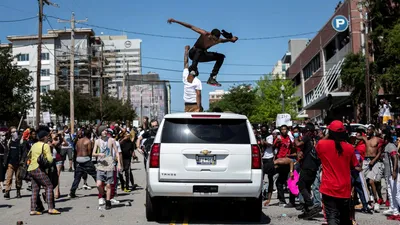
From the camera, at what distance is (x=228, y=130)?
31.2ft

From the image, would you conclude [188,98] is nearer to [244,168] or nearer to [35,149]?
[35,149]

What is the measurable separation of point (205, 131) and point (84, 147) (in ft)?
19.8

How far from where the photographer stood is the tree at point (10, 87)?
38844 millimetres

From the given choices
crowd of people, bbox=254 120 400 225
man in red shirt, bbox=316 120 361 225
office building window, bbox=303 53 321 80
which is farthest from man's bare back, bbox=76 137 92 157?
office building window, bbox=303 53 321 80

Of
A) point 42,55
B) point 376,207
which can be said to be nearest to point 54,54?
point 42,55

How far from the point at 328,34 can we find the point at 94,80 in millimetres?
79732

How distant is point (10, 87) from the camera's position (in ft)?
130

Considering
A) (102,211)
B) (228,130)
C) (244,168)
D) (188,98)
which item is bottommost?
(102,211)

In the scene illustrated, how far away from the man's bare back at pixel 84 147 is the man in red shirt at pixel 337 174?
8756mm

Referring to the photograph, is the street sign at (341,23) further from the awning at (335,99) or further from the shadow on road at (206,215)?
the shadow on road at (206,215)

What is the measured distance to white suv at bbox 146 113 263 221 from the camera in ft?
30.1

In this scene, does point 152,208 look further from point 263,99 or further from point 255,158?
point 263,99

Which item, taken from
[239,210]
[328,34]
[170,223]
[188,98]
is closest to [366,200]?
[239,210]

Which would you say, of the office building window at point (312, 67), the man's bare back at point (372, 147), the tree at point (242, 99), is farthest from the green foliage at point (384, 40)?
the tree at point (242, 99)
